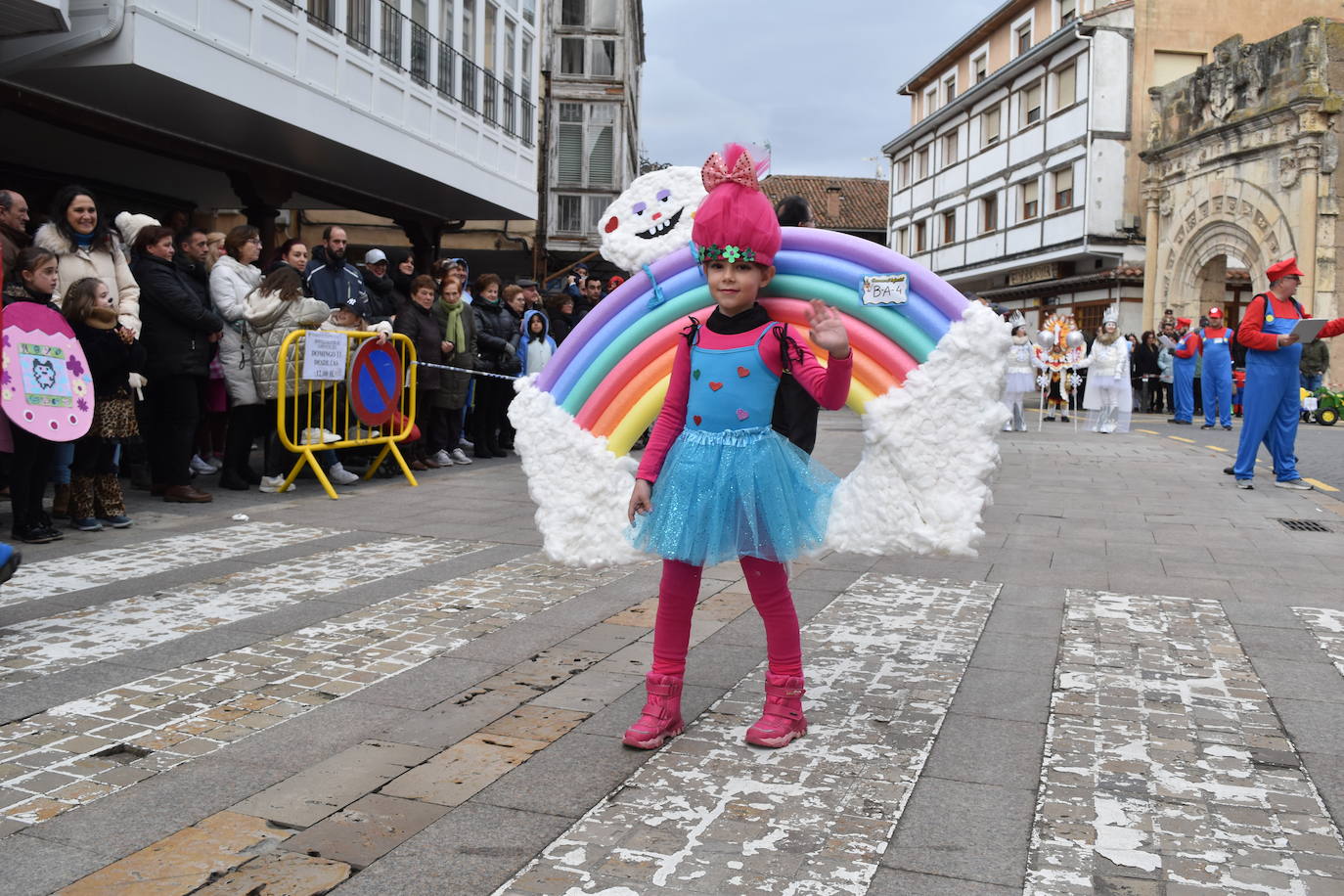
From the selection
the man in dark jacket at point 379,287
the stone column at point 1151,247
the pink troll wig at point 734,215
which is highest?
the stone column at point 1151,247

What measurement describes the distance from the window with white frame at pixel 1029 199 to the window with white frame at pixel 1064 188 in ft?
4.19

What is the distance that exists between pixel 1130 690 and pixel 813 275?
81.1 inches

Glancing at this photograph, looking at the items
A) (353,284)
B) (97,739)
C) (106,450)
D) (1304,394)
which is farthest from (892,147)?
(97,739)

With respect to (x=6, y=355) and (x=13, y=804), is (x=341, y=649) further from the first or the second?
(x=6, y=355)

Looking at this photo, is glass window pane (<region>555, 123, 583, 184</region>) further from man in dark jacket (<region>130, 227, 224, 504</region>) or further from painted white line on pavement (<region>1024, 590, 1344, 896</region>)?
painted white line on pavement (<region>1024, 590, 1344, 896</region>)

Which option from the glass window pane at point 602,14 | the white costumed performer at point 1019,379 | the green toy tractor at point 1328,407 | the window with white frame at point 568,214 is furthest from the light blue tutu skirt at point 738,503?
the glass window pane at point 602,14

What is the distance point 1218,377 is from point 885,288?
2005cm

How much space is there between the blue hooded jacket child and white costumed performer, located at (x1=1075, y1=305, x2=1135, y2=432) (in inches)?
414

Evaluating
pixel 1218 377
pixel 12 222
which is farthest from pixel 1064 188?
pixel 12 222

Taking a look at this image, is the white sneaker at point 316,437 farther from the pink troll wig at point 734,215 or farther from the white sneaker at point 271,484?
the pink troll wig at point 734,215

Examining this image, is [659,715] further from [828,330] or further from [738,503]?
[828,330]

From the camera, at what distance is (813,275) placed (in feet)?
13.8

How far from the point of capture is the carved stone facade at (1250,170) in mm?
25953

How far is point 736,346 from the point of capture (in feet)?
13.1
